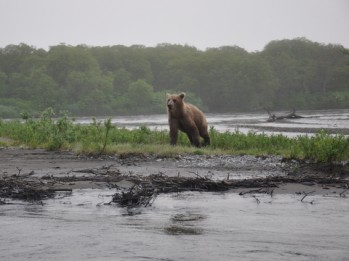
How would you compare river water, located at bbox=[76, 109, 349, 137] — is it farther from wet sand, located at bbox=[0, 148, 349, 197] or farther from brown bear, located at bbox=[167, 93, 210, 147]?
wet sand, located at bbox=[0, 148, 349, 197]

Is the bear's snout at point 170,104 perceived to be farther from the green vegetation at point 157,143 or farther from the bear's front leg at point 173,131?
the green vegetation at point 157,143

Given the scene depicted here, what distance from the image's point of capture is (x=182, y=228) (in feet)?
26.0

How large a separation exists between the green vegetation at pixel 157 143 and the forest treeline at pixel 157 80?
66.1 m

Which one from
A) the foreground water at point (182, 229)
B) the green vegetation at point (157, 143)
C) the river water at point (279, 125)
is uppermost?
the green vegetation at point (157, 143)

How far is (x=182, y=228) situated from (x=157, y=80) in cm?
12455

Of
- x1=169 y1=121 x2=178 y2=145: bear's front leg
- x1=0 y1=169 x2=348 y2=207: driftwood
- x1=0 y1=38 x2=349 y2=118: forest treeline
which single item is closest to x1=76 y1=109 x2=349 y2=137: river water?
x1=169 y1=121 x2=178 y2=145: bear's front leg

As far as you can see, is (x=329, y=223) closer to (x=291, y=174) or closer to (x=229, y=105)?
(x=291, y=174)

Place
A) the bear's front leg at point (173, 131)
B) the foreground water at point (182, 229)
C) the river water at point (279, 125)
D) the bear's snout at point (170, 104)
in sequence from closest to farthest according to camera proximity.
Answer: the foreground water at point (182, 229) < the bear's snout at point (170, 104) < the bear's front leg at point (173, 131) < the river water at point (279, 125)

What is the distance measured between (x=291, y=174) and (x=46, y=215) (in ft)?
21.1

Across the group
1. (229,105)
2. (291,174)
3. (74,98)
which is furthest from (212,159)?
(229,105)

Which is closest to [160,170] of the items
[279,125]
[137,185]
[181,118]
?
[137,185]

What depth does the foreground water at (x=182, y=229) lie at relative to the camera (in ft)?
22.0

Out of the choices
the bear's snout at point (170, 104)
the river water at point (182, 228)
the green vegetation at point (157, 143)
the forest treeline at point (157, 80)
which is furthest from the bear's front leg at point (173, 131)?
the forest treeline at point (157, 80)

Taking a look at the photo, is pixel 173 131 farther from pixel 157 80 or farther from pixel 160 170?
pixel 157 80
